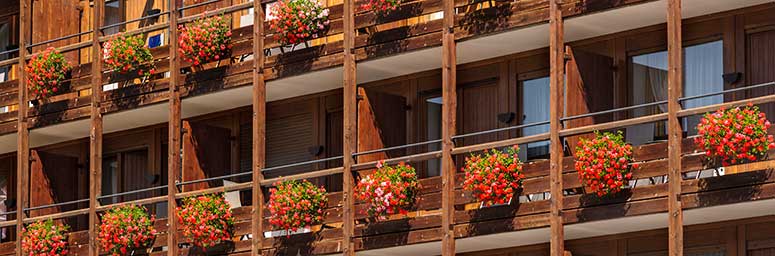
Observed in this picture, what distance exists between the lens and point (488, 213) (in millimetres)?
36469

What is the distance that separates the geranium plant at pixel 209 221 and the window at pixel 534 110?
581cm

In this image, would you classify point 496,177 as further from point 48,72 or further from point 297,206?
point 48,72

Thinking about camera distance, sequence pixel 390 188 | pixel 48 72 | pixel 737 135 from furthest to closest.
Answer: pixel 48 72 < pixel 390 188 < pixel 737 135

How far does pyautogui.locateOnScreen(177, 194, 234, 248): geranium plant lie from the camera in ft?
132

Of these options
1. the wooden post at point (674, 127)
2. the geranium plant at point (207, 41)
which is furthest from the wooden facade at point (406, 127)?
the geranium plant at point (207, 41)

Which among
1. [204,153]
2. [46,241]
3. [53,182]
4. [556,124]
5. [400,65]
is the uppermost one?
[400,65]

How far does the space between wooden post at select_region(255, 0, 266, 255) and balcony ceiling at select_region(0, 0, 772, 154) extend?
1.41ft

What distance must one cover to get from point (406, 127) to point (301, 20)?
2847mm

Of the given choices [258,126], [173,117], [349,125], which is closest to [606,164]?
[349,125]

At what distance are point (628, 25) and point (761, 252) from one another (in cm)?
447

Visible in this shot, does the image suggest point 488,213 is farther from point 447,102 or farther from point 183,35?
point 183,35

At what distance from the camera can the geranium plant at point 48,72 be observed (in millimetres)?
44375

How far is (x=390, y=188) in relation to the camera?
3741 centimetres

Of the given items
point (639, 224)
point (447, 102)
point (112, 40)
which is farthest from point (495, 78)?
point (112, 40)
